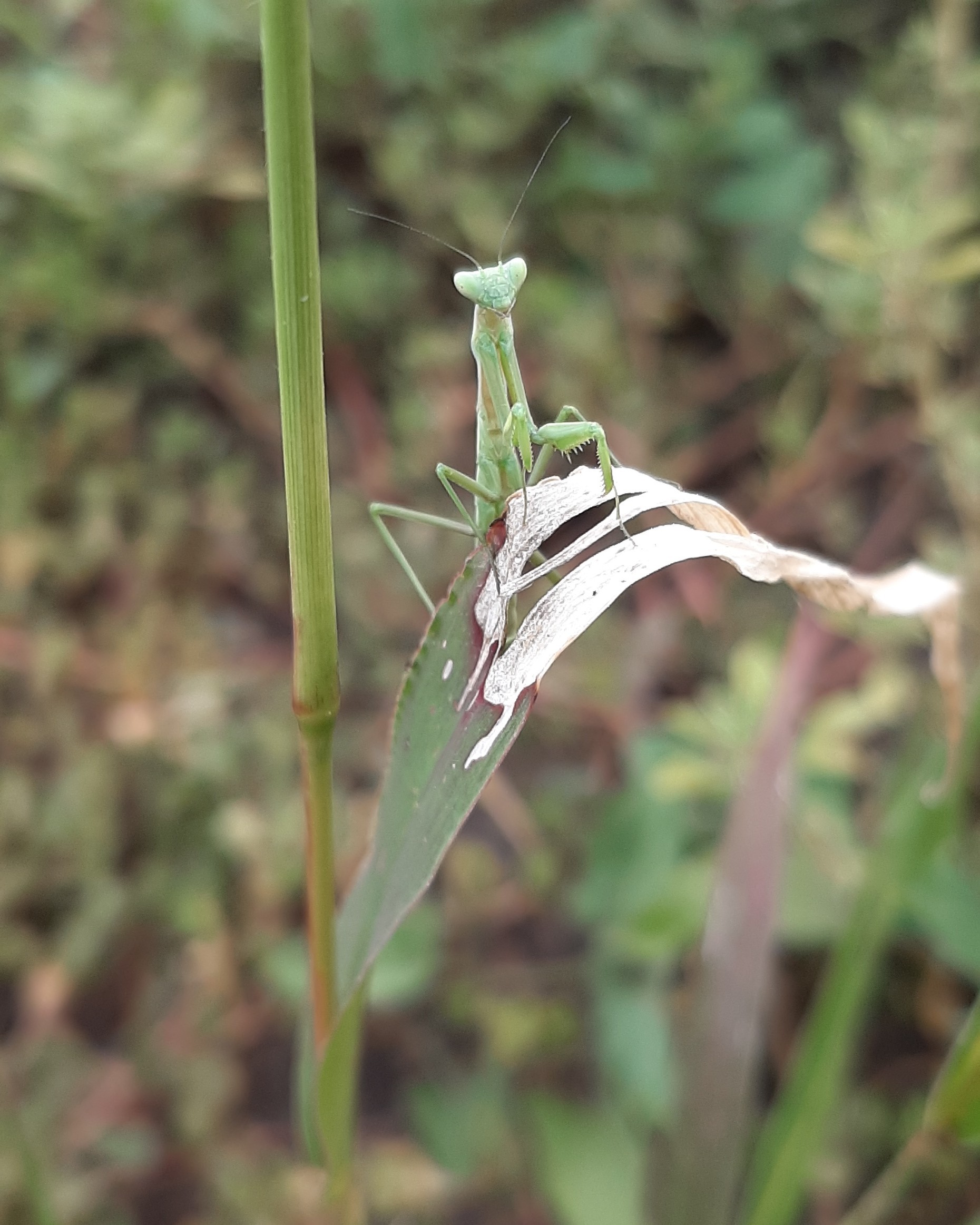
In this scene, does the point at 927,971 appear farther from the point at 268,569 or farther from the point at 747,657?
the point at 268,569

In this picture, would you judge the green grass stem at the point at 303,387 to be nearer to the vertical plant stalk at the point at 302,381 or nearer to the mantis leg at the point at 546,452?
the vertical plant stalk at the point at 302,381

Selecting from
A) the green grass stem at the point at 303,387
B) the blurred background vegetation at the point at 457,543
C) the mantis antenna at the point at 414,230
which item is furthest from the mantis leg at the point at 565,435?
the blurred background vegetation at the point at 457,543

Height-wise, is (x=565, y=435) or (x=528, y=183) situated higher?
(x=528, y=183)

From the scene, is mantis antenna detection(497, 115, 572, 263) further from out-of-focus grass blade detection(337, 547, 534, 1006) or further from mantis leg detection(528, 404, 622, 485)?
out-of-focus grass blade detection(337, 547, 534, 1006)

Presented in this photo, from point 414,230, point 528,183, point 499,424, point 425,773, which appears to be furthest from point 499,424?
point 528,183

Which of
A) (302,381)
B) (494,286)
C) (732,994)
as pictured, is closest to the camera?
(302,381)

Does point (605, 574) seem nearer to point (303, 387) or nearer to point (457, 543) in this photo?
point (303, 387)
